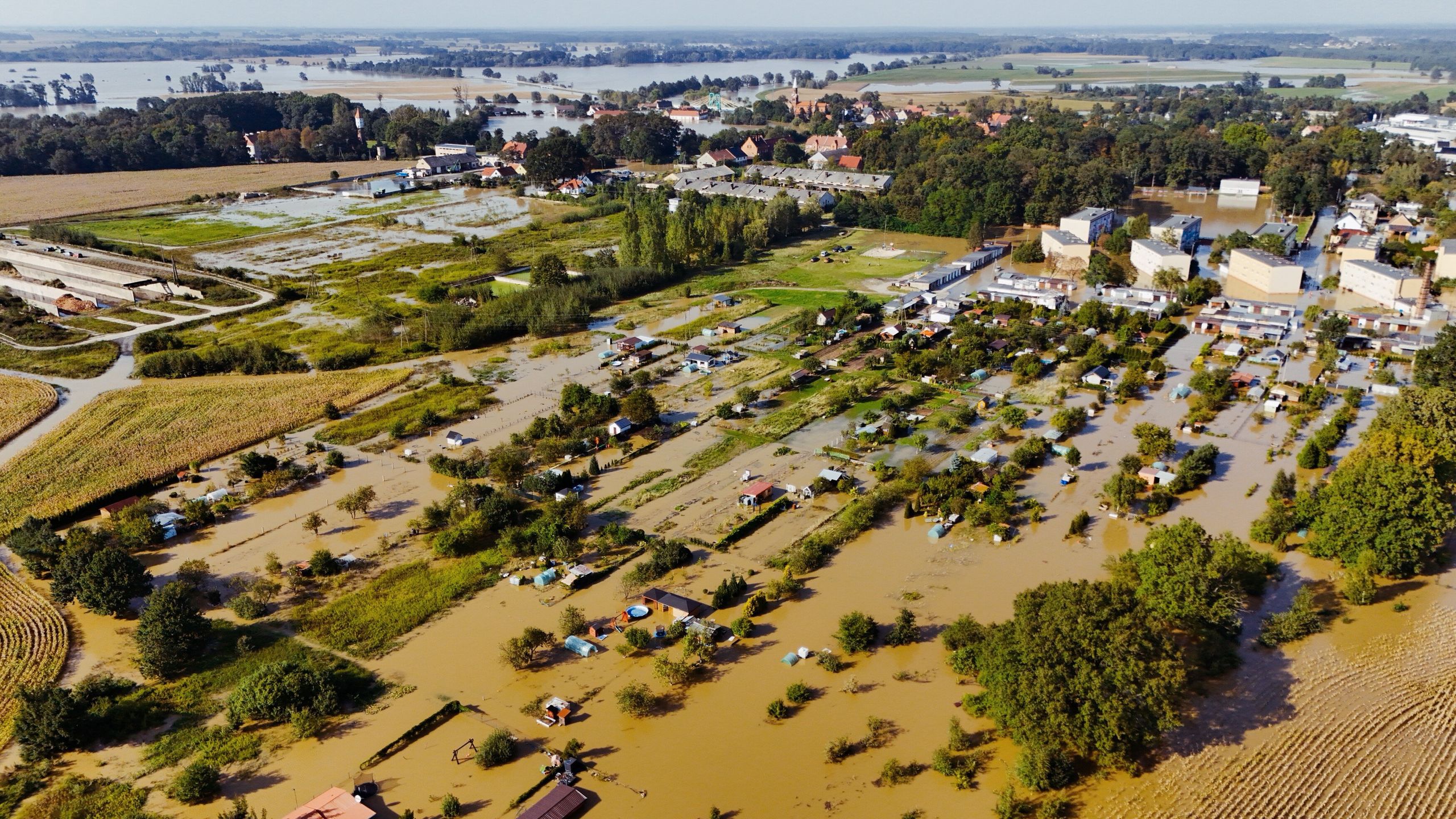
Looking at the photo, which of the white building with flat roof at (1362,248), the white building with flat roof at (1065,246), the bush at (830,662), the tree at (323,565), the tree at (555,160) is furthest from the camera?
the tree at (555,160)

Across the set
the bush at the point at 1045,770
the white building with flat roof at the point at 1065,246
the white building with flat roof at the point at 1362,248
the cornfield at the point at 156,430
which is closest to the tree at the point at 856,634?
the bush at the point at 1045,770

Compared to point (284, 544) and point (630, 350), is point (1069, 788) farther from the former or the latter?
point (630, 350)

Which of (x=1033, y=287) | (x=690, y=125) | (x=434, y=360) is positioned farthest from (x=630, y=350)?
(x=690, y=125)

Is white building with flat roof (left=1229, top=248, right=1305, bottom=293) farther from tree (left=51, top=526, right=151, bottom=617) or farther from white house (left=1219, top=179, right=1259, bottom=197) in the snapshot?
tree (left=51, top=526, right=151, bottom=617)

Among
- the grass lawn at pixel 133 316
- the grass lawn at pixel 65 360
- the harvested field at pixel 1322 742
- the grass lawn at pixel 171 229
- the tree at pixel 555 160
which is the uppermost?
the tree at pixel 555 160

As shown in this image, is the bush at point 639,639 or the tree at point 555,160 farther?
the tree at point 555,160

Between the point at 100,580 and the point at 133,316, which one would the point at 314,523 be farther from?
the point at 133,316

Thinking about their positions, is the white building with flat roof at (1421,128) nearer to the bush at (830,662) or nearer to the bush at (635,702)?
the bush at (830,662)
